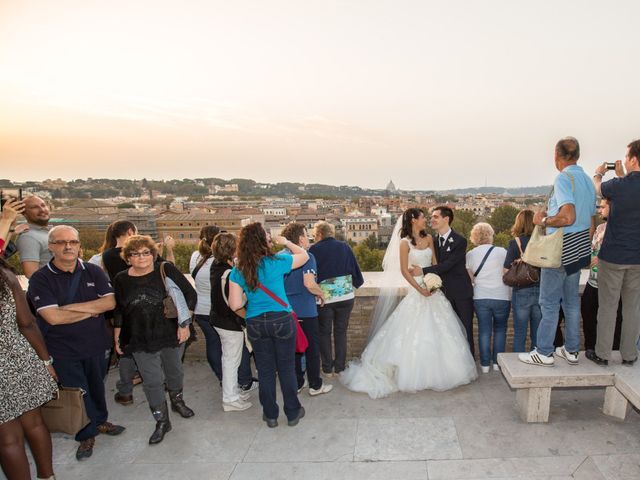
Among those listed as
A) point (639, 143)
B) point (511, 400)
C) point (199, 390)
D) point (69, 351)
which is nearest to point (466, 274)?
point (511, 400)

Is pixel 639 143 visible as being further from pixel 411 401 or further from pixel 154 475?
pixel 154 475

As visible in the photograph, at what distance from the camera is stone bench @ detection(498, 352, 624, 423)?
3.01 metres

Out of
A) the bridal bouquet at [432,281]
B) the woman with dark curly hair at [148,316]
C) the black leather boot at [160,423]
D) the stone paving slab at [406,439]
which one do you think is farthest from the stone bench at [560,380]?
the black leather boot at [160,423]

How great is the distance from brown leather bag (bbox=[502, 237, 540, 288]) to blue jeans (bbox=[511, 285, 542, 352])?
214 millimetres

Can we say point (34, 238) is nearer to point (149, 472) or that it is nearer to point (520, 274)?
point (149, 472)

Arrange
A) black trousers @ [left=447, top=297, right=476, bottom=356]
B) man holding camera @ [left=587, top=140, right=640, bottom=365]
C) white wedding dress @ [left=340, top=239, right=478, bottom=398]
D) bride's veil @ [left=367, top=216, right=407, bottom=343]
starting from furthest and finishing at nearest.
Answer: bride's veil @ [left=367, top=216, right=407, bottom=343] < black trousers @ [left=447, top=297, right=476, bottom=356] < white wedding dress @ [left=340, top=239, right=478, bottom=398] < man holding camera @ [left=587, top=140, right=640, bottom=365]

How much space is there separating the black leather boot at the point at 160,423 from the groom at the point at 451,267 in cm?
255

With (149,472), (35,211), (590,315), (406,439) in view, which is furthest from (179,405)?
(590,315)

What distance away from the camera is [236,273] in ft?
10.3

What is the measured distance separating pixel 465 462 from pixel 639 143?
8.01ft

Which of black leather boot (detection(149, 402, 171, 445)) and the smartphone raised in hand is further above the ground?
the smartphone raised in hand

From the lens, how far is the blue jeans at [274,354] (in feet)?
10.4

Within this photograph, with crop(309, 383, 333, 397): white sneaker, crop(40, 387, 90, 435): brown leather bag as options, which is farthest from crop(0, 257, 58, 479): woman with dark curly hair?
crop(309, 383, 333, 397): white sneaker

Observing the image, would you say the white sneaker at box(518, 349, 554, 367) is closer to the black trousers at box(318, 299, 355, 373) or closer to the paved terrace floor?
the paved terrace floor
